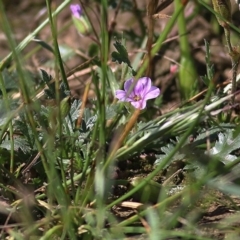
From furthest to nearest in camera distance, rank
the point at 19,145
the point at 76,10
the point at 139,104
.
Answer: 1. the point at 76,10
2. the point at 19,145
3. the point at 139,104

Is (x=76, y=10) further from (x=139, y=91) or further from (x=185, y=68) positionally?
(x=139, y=91)

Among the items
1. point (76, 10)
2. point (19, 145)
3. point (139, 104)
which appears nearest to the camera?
point (139, 104)

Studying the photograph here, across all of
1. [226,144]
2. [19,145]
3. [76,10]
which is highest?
[76,10]

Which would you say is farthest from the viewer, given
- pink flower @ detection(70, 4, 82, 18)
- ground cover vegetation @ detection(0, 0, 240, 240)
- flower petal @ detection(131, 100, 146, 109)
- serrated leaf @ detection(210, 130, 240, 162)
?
pink flower @ detection(70, 4, 82, 18)

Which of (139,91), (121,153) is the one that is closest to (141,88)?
(139,91)

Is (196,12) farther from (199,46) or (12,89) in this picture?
(12,89)

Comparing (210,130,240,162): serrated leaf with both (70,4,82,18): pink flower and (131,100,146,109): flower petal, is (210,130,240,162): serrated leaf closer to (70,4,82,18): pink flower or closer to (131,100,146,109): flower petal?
(131,100,146,109): flower petal

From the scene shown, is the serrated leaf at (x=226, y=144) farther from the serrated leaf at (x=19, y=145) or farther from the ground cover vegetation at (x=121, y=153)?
the serrated leaf at (x=19, y=145)

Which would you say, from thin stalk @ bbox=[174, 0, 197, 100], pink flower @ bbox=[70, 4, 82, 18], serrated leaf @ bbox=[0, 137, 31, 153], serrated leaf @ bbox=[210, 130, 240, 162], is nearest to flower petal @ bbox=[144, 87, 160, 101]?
serrated leaf @ bbox=[210, 130, 240, 162]
